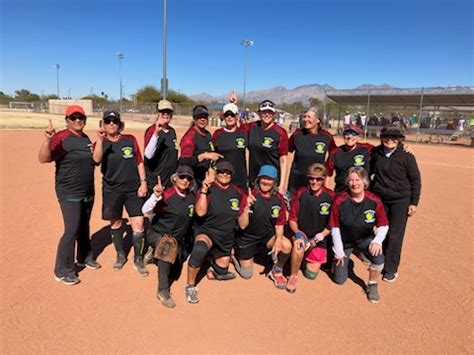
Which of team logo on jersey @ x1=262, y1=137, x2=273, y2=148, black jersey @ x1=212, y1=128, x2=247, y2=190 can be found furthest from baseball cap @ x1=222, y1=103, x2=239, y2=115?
team logo on jersey @ x1=262, y1=137, x2=273, y2=148

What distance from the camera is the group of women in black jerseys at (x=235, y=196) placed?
4031 mm

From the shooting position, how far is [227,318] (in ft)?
11.7

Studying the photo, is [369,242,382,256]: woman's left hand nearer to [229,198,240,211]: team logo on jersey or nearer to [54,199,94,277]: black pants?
[229,198,240,211]: team logo on jersey

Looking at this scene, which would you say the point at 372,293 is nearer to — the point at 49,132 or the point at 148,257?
the point at 148,257

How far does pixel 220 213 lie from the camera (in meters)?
4.16

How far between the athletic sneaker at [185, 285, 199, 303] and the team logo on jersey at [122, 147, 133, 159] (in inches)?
64.8

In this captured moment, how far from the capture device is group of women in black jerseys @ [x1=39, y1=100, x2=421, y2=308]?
4031mm

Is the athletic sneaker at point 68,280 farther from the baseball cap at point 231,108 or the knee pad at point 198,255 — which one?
the baseball cap at point 231,108

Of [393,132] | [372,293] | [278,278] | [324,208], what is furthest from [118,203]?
[393,132]

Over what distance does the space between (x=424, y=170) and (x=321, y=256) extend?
10.5 m

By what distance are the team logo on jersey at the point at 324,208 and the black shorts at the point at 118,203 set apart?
85.9 inches

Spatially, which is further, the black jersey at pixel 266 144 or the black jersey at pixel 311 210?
the black jersey at pixel 266 144

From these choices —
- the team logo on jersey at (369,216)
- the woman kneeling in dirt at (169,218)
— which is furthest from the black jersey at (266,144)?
the team logo on jersey at (369,216)

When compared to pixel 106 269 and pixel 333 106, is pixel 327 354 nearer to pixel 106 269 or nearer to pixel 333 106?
pixel 106 269
